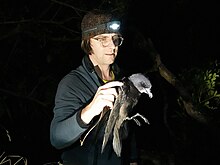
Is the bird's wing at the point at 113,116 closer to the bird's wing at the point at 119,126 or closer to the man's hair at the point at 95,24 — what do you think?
the bird's wing at the point at 119,126

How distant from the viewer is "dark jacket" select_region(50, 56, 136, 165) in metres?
1.71

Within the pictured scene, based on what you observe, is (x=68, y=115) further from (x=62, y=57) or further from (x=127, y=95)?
(x=62, y=57)

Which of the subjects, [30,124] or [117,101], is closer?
[117,101]

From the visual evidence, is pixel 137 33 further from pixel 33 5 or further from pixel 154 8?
pixel 33 5

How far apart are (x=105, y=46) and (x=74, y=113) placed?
1.12 feet

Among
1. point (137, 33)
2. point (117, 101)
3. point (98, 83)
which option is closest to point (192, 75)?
point (137, 33)

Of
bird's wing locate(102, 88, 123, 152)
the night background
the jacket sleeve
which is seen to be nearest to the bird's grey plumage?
bird's wing locate(102, 88, 123, 152)

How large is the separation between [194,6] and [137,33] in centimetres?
123

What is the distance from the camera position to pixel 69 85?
1804 millimetres

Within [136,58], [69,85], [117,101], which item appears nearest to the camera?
[117,101]

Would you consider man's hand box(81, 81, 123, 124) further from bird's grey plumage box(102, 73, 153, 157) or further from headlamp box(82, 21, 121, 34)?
headlamp box(82, 21, 121, 34)

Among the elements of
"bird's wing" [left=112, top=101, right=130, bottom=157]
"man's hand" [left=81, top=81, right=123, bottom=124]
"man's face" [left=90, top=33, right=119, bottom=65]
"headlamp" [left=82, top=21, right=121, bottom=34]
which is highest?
"headlamp" [left=82, top=21, right=121, bottom=34]

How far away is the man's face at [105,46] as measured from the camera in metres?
1.84

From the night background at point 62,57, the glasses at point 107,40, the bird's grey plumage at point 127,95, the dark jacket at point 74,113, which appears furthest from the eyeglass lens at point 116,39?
the night background at point 62,57
